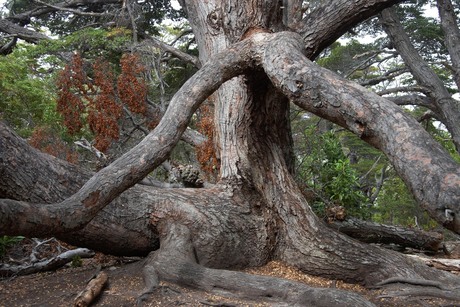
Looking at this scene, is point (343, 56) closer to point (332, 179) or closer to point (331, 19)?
point (332, 179)

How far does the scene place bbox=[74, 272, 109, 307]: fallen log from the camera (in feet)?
12.7

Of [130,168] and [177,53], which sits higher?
[177,53]

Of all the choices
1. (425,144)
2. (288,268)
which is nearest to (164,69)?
(288,268)

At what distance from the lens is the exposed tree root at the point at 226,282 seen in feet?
12.4

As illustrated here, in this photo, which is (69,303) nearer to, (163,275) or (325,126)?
(163,275)

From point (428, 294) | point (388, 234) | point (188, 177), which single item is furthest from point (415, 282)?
point (188, 177)

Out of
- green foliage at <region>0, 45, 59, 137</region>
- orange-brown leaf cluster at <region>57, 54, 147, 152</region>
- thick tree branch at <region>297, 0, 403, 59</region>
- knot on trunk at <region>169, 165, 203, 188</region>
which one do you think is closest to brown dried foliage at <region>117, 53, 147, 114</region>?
orange-brown leaf cluster at <region>57, 54, 147, 152</region>

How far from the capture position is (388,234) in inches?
290

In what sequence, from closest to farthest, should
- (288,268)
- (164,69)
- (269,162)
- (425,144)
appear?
(425,144)
(288,268)
(269,162)
(164,69)

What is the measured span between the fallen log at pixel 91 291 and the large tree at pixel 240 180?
418mm

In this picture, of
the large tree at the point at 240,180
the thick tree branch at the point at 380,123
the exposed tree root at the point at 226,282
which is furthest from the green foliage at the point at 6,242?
the thick tree branch at the point at 380,123

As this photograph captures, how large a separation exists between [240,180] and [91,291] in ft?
7.56

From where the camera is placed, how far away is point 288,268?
546cm

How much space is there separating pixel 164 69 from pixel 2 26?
3927mm
